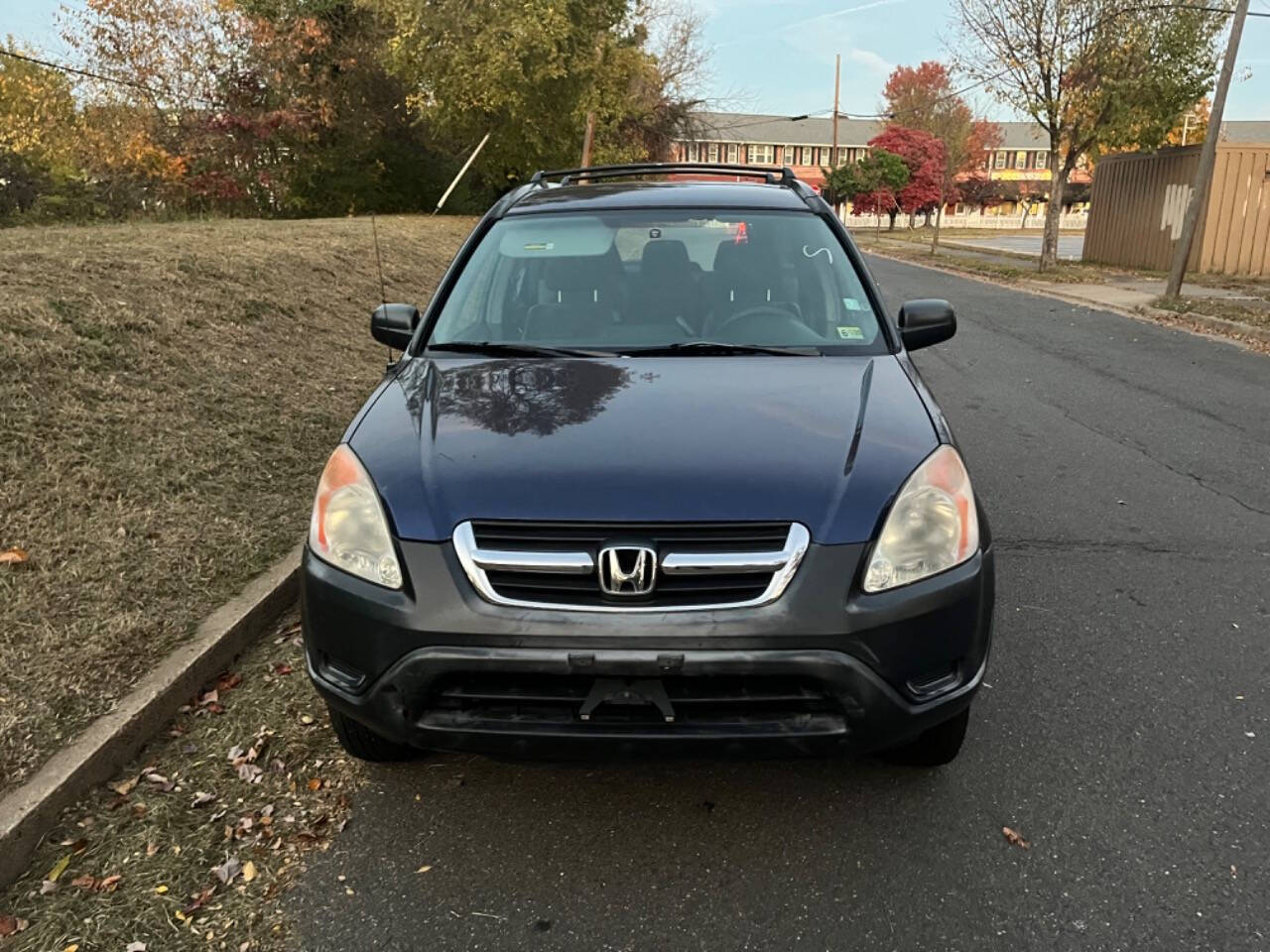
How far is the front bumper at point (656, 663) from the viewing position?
2174mm

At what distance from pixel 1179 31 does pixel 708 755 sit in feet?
74.7

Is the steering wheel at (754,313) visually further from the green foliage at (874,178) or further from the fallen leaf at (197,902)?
the green foliage at (874,178)

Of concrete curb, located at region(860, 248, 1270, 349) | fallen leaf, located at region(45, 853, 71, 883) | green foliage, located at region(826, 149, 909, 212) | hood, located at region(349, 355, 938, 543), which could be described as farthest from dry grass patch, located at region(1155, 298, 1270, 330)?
green foliage, located at region(826, 149, 909, 212)

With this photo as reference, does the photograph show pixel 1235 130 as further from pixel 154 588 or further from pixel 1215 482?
pixel 154 588

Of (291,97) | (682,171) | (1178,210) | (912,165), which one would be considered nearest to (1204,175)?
(1178,210)

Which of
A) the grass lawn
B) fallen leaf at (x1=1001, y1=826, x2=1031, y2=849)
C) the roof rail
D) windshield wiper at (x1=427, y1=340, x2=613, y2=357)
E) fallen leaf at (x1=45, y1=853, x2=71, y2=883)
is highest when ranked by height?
the roof rail

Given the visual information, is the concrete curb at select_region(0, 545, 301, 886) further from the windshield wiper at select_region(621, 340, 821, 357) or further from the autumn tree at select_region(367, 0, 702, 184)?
the autumn tree at select_region(367, 0, 702, 184)

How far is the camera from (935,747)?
8.88 feet

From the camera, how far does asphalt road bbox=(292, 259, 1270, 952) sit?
226 centimetres

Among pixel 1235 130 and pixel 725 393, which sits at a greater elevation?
pixel 1235 130

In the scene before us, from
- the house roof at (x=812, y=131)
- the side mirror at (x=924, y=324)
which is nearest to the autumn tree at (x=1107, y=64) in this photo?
the side mirror at (x=924, y=324)

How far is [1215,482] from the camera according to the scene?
220 inches

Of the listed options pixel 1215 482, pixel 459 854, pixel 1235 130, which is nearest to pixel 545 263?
pixel 459 854

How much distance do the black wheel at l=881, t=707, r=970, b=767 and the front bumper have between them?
12.6 inches
